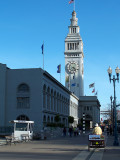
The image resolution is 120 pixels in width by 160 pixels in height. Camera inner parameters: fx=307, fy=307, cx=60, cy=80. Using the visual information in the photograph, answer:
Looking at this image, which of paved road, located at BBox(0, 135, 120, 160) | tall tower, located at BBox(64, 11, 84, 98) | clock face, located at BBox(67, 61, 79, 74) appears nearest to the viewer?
paved road, located at BBox(0, 135, 120, 160)

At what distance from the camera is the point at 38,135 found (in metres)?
40.9

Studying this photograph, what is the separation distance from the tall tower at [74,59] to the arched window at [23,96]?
60245 mm

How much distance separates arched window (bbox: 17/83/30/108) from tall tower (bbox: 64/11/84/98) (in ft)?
198

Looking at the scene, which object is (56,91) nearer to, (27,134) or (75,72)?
(27,134)

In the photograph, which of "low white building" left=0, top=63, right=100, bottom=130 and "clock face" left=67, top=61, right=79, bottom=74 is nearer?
"low white building" left=0, top=63, right=100, bottom=130

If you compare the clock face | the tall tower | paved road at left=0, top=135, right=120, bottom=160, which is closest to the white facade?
paved road at left=0, top=135, right=120, bottom=160

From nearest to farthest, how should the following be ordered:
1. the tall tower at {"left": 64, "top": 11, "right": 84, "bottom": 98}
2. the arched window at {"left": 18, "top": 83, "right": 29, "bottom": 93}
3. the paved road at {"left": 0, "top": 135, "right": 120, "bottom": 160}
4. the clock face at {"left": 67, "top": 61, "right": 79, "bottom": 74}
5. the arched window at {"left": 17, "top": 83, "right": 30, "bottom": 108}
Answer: the paved road at {"left": 0, "top": 135, "right": 120, "bottom": 160}
the arched window at {"left": 17, "top": 83, "right": 30, "bottom": 108}
the arched window at {"left": 18, "top": 83, "right": 29, "bottom": 93}
the clock face at {"left": 67, "top": 61, "right": 79, "bottom": 74}
the tall tower at {"left": 64, "top": 11, "right": 84, "bottom": 98}

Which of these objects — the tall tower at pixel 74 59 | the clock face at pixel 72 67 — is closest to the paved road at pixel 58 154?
the tall tower at pixel 74 59

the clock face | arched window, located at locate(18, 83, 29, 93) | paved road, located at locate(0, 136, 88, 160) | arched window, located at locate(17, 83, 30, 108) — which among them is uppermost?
the clock face

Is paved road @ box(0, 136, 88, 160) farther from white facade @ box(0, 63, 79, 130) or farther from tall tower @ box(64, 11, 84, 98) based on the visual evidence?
tall tower @ box(64, 11, 84, 98)

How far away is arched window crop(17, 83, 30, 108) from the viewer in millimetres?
52719

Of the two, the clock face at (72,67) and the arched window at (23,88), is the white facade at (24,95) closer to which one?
the arched window at (23,88)

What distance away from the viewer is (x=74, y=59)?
117250 millimetres

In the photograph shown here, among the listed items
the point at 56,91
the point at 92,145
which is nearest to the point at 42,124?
the point at 56,91
